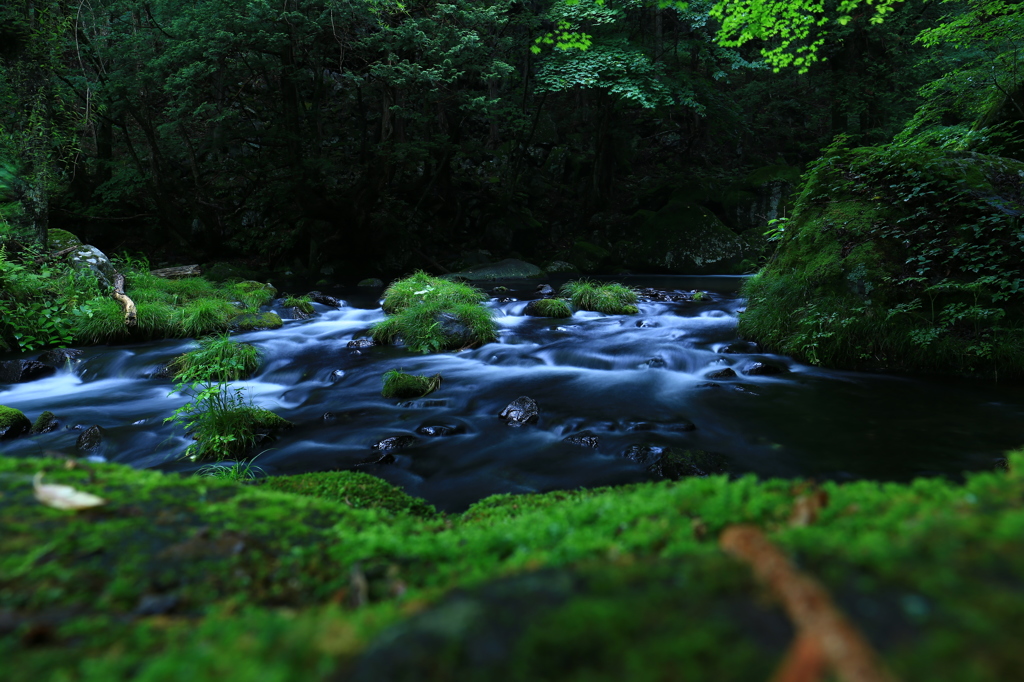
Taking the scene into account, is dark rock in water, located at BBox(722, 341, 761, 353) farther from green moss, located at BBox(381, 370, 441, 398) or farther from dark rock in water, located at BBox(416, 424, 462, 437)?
dark rock in water, located at BBox(416, 424, 462, 437)

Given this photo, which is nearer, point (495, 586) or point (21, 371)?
point (495, 586)

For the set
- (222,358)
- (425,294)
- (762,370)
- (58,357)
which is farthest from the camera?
(425,294)

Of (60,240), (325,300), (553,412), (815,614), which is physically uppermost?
(60,240)

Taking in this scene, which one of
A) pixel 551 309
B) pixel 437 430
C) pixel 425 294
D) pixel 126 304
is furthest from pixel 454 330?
pixel 126 304

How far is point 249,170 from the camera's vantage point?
61.2ft

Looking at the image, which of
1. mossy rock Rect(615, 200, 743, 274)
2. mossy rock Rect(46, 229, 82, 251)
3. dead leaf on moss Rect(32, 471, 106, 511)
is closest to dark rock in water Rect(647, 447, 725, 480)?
dead leaf on moss Rect(32, 471, 106, 511)

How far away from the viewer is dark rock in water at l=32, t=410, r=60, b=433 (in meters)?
5.91

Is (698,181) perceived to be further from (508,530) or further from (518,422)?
(508,530)

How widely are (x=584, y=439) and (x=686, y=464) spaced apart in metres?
1.11

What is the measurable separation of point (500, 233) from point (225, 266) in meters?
9.67

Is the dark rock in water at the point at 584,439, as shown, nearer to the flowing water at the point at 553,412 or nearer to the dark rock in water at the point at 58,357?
the flowing water at the point at 553,412

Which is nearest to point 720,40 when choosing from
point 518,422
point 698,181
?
point 518,422

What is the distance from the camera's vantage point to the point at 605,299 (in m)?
12.5

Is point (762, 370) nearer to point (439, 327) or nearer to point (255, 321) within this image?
point (439, 327)
